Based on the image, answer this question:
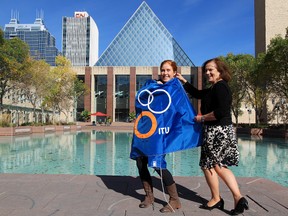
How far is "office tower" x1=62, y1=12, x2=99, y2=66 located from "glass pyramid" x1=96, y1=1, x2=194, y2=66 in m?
82.9

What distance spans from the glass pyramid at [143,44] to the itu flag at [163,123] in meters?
65.8

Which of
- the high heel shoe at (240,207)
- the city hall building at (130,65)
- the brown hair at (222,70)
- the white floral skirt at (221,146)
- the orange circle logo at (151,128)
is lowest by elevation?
the high heel shoe at (240,207)

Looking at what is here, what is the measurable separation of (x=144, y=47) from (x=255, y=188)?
7154 centimetres

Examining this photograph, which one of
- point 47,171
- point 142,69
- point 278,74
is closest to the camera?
point 47,171

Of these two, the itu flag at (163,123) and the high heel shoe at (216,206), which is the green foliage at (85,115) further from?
the high heel shoe at (216,206)

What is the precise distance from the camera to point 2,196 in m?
3.83

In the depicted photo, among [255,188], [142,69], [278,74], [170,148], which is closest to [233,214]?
[170,148]

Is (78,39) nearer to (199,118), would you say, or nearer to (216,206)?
(199,118)

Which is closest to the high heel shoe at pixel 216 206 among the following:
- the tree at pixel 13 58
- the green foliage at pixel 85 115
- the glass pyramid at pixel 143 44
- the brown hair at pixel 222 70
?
the brown hair at pixel 222 70

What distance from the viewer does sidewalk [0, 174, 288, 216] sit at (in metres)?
3.26

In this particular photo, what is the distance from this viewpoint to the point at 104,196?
389cm

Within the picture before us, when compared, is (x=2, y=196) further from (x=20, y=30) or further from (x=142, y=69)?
(x=20, y=30)

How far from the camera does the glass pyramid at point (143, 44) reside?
70.1 metres

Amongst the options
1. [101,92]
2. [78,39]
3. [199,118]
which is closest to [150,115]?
[199,118]
